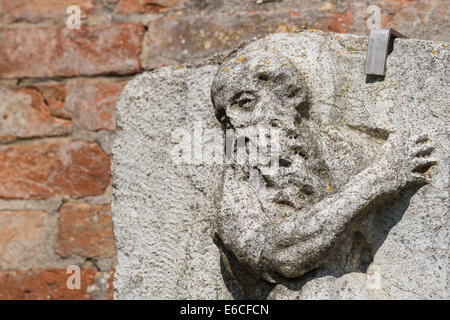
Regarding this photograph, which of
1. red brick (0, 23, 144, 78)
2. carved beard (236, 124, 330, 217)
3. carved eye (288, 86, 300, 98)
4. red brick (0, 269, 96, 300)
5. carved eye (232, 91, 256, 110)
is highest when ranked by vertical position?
red brick (0, 23, 144, 78)

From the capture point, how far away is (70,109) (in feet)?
5.25

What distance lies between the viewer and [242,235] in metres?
0.99

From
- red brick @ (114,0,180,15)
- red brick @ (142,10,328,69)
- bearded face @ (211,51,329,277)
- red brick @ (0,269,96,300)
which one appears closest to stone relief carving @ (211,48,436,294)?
bearded face @ (211,51,329,277)

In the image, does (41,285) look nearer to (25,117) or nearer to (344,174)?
(25,117)

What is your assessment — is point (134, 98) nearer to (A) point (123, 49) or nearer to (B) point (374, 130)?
(A) point (123, 49)

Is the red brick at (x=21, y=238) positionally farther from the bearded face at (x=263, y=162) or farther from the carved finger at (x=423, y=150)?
the carved finger at (x=423, y=150)

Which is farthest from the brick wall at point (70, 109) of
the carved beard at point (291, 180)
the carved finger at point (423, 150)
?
the carved finger at point (423, 150)

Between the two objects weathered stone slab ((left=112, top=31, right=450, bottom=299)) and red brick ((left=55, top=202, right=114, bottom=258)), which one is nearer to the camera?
weathered stone slab ((left=112, top=31, right=450, bottom=299))

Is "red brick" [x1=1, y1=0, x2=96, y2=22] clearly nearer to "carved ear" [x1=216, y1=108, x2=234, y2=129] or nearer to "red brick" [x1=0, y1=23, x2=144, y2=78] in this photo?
"red brick" [x1=0, y1=23, x2=144, y2=78]

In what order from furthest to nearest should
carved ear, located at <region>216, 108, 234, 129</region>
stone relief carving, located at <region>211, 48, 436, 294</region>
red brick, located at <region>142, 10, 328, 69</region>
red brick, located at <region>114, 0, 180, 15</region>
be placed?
1. red brick, located at <region>114, 0, 180, 15</region>
2. red brick, located at <region>142, 10, 328, 69</region>
3. carved ear, located at <region>216, 108, 234, 129</region>
4. stone relief carving, located at <region>211, 48, 436, 294</region>

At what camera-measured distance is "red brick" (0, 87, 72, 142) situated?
63.6 inches

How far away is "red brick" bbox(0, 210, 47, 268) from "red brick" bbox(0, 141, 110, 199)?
62mm

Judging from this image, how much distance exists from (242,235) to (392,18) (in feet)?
2.45

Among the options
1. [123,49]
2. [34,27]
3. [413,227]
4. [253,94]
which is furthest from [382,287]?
[34,27]
